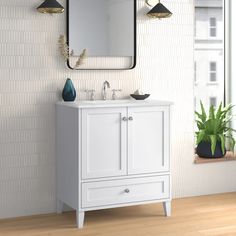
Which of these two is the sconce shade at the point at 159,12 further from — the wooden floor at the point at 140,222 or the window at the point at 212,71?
the wooden floor at the point at 140,222

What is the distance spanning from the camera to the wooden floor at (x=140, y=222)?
4.13 meters

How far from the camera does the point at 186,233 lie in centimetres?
409

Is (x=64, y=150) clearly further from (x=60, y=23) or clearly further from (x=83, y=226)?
(x=60, y=23)

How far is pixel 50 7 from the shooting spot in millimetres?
4363

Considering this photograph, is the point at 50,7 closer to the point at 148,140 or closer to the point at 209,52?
the point at 148,140

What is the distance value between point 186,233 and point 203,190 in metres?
1.19

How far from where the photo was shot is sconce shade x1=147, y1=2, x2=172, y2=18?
4.76 meters

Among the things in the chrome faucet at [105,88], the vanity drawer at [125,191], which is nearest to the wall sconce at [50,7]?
the chrome faucet at [105,88]

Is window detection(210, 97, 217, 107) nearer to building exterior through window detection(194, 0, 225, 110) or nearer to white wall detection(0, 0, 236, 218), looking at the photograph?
building exterior through window detection(194, 0, 225, 110)

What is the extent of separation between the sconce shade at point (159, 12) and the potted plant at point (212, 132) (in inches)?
38.5

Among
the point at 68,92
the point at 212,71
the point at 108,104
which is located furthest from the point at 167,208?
the point at 212,71

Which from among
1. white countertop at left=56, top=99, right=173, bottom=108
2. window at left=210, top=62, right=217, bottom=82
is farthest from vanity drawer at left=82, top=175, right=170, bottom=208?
window at left=210, top=62, right=217, bottom=82

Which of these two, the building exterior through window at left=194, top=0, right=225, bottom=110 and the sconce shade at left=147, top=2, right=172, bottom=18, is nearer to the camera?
the sconce shade at left=147, top=2, right=172, bottom=18

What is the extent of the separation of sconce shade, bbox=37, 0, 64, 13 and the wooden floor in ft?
5.17
